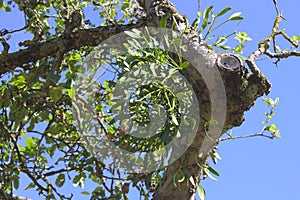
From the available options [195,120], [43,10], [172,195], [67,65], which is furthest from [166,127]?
[43,10]

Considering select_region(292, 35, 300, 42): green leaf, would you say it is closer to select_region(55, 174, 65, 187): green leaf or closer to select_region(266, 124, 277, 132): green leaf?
select_region(266, 124, 277, 132): green leaf

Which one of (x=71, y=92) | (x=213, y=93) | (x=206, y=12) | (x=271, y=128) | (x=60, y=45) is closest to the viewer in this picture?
(x=213, y=93)

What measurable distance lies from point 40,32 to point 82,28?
40 cm

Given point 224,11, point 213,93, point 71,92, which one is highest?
point 224,11

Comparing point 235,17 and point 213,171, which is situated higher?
point 235,17

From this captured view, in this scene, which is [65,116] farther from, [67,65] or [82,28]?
[82,28]

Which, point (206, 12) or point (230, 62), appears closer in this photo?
point (230, 62)

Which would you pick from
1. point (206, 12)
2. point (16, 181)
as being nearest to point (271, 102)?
point (206, 12)

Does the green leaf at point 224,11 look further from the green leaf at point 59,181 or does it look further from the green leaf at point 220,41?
the green leaf at point 59,181

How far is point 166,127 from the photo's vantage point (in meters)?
1.36

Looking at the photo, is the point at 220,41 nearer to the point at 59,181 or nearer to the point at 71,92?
the point at 71,92

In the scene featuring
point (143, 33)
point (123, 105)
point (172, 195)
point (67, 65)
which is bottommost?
point (172, 195)

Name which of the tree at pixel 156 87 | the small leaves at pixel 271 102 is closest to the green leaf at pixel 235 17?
the tree at pixel 156 87

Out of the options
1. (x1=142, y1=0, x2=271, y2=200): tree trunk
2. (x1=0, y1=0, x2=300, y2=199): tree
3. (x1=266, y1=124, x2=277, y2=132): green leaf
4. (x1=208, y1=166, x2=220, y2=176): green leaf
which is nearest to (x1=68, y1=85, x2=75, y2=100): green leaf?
(x1=0, y1=0, x2=300, y2=199): tree
